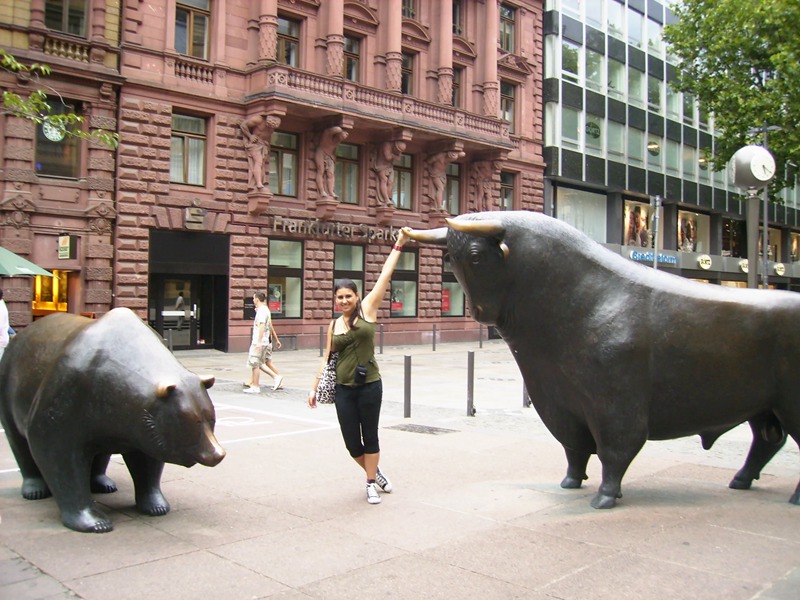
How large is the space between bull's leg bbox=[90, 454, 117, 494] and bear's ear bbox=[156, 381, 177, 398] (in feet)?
4.86

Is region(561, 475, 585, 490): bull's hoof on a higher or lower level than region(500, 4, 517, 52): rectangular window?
lower

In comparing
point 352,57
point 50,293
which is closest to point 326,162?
point 352,57

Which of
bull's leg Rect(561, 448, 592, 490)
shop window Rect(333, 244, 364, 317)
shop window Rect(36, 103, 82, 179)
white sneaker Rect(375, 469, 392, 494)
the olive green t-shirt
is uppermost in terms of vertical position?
shop window Rect(36, 103, 82, 179)

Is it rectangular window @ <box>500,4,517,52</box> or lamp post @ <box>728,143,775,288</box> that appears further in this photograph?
rectangular window @ <box>500,4,517,52</box>

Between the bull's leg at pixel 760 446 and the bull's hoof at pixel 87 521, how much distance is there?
5.15 metres

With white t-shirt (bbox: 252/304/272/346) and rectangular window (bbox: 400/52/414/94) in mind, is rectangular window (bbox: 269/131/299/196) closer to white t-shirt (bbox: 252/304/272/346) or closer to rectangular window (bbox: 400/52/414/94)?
rectangular window (bbox: 400/52/414/94)

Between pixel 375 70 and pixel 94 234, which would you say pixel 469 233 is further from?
pixel 375 70

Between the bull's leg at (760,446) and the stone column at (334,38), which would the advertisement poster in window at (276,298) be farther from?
the bull's leg at (760,446)

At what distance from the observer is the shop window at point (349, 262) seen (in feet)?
87.9

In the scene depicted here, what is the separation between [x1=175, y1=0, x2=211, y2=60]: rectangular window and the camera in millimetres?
23141

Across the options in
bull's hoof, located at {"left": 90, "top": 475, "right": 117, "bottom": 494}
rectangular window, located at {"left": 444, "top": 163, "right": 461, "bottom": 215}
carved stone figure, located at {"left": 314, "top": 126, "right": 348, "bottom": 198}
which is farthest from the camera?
rectangular window, located at {"left": 444, "top": 163, "right": 461, "bottom": 215}

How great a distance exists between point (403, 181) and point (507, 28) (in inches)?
382

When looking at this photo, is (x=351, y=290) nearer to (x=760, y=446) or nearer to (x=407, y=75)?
(x=760, y=446)

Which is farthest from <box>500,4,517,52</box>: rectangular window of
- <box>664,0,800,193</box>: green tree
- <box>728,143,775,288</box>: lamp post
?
<box>728,143,775,288</box>: lamp post
